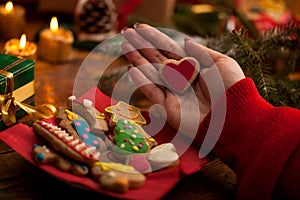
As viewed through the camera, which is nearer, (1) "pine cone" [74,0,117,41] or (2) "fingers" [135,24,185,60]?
Answer: (2) "fingers" [135,24,185,60]

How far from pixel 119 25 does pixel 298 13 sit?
24.2 inches

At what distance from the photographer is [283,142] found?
67 centimetres

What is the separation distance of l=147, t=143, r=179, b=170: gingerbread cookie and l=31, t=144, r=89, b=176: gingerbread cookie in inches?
4.0

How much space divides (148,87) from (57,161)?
0.91 feet

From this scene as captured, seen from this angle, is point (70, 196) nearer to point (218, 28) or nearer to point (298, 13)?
point (218, 28)

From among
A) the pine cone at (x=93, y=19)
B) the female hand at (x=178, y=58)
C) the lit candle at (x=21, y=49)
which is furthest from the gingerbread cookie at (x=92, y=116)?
the pine cone at (x=93, y=19)

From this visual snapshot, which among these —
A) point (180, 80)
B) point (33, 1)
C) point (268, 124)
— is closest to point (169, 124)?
point (180, 80)

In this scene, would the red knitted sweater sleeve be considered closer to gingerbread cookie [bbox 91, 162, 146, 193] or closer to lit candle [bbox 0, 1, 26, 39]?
gingerbread cookie [bbox 91, 162, 146, 193]

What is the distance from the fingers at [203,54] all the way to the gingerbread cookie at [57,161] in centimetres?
31

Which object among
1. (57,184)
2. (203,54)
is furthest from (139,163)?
(203,54)

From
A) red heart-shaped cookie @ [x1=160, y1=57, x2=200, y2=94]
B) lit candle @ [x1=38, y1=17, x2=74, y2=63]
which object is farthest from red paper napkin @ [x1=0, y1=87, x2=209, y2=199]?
lit candle @ [x1=38, y1=17, x2=74, y2=63]

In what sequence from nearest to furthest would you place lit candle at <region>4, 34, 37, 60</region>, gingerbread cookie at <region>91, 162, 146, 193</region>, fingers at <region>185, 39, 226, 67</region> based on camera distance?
1. gingerbread cookie at <region>91, 162, 146, 193</region>
2. fingers at <region>185, 39, 226, 67</region>
3. lit candle at <region>4, 34, 37, 60</region>

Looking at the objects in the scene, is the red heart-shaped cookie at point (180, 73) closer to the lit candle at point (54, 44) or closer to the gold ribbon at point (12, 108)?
the gold ribbon at point (12, 108)

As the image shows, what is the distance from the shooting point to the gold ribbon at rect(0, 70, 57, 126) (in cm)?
77
